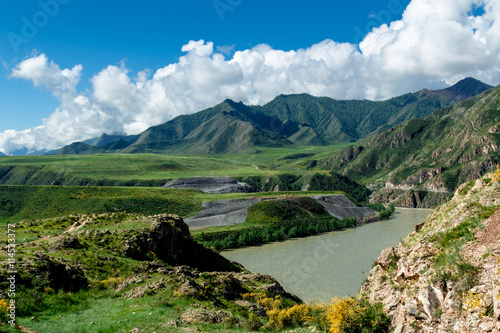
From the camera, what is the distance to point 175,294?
23297 mm

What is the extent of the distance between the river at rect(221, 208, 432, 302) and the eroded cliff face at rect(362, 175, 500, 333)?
26.0 m

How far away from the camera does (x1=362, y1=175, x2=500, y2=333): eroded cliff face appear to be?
32.0ft

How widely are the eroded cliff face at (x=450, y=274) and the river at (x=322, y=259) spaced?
2595 centimetres

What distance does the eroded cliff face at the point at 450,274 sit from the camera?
974 centimetres

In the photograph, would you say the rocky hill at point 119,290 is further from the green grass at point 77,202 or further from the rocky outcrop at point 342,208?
the rocky outcrop at point 342,208

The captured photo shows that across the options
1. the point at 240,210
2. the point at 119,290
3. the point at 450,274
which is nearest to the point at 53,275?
the point at 119,290

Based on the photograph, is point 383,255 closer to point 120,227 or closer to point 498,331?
point 498,331

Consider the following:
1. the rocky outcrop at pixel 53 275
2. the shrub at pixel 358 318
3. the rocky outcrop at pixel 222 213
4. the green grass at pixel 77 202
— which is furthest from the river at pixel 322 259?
the green grass at pixel 77 202

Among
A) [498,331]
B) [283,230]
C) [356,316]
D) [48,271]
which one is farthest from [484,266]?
[283,230]

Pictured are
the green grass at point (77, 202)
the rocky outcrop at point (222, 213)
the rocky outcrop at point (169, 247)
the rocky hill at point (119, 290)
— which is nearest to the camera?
the rocky hill at point (119, 290)

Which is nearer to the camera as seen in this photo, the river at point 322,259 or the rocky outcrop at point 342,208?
the river at point 322,259

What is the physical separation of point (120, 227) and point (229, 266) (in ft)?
60.6

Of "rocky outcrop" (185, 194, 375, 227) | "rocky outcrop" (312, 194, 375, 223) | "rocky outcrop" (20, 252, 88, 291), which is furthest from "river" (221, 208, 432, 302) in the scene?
"rocky outcrop" (20, 252, 88, 291)

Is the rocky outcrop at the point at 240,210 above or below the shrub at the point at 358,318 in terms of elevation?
below
